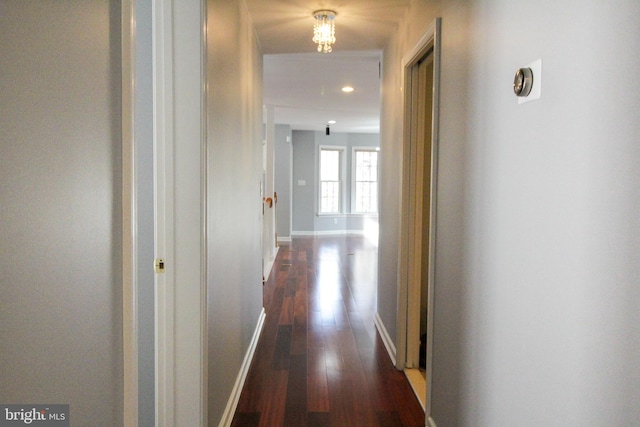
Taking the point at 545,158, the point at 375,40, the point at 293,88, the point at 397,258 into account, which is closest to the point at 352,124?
the point at 293,88

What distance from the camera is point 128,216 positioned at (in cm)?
104

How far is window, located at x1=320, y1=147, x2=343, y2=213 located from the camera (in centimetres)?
1148

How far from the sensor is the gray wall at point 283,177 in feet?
32.0

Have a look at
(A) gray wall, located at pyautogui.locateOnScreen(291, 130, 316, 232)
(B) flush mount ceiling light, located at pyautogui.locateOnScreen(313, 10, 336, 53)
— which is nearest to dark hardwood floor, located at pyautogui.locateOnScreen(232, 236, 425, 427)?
→ (B) flush mount ceiling light, located at pyautogui.locateOnScreen(313, 10, 336, 53)

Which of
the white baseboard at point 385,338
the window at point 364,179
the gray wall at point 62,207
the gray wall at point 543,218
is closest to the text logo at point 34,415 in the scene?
the gray wall at point 62,207

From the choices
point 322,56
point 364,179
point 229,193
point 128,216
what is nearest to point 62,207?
point 128,216

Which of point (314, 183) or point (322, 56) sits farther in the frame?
point (314, 183)

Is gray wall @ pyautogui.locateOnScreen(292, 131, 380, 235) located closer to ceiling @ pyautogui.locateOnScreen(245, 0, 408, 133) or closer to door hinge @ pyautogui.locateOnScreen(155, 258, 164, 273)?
ceiling @ pyautogui.locateOnScreen(245, 0, 408, 133)

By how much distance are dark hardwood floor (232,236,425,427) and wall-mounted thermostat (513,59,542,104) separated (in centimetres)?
191

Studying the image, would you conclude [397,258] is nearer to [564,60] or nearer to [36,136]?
[564,60]

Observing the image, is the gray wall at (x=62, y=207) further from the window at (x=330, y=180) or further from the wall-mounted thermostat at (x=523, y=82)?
the window at (x=330, y=180)

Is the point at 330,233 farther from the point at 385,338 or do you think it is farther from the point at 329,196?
the point at 385,338

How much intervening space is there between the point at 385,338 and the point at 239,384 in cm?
139

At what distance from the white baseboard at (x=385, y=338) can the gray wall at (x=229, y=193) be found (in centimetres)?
107
